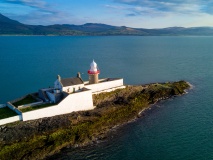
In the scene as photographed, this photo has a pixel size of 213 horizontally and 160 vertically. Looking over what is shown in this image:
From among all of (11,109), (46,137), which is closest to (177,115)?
(46,137)

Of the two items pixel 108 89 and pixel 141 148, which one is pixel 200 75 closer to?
pixel 108 89

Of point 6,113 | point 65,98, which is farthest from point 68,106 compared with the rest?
point 6,113

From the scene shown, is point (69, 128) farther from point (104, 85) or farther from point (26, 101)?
point (104, 85)

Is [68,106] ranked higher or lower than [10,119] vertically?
higher

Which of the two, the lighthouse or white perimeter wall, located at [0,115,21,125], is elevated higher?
the lighthouse

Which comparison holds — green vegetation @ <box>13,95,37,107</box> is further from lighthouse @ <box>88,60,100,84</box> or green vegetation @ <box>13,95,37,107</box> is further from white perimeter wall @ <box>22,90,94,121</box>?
lighthouse @ <box>88,60,100,84</box>

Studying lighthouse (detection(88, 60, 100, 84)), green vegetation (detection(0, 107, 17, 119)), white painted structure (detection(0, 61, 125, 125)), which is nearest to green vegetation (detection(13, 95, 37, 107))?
white painted structure (detection(0, 61, 125, 125))
